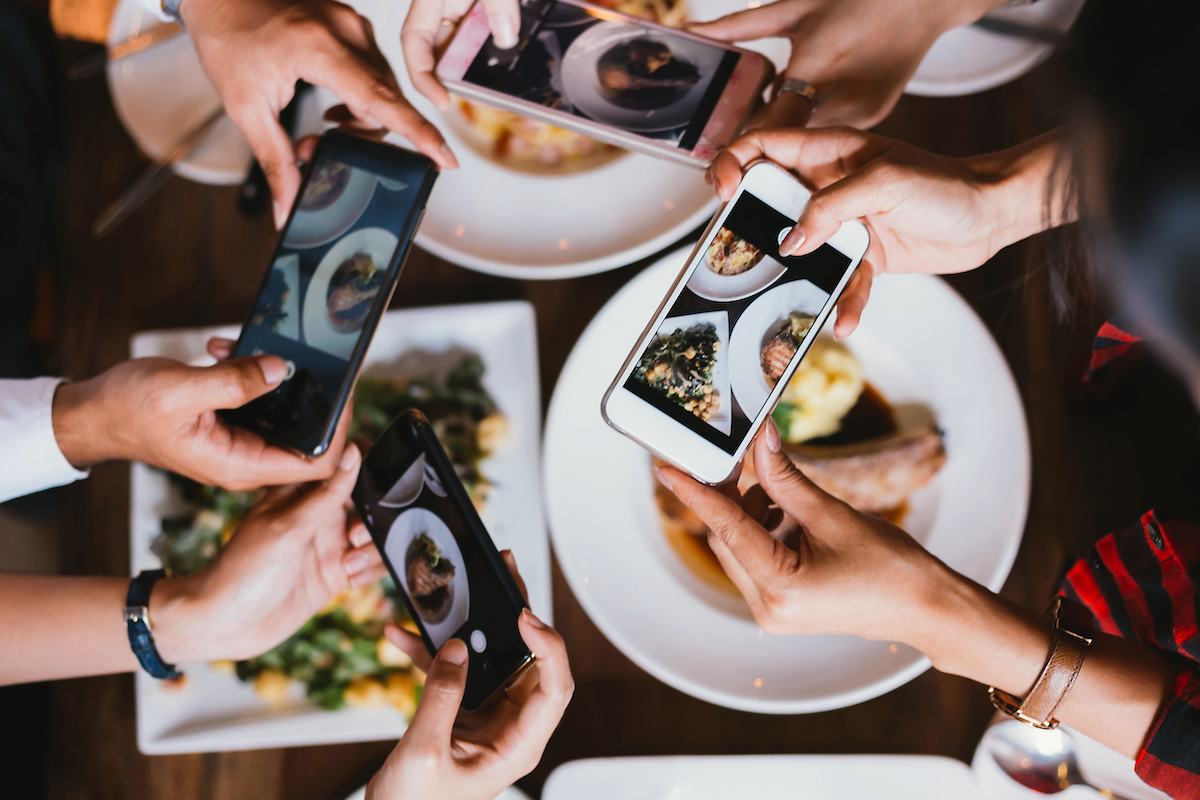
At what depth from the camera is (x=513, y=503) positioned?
90cm

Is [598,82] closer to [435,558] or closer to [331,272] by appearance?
[331,272]

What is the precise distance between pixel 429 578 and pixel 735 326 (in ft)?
1.49

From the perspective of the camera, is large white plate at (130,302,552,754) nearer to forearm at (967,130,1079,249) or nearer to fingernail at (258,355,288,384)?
fingernail at (258,355,288,384)

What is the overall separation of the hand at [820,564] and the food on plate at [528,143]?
0.58 m

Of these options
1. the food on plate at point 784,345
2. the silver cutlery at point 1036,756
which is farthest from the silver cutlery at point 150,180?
the silver cutlery at point 1036,756

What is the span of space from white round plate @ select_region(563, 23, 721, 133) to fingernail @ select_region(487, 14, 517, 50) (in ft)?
0.23

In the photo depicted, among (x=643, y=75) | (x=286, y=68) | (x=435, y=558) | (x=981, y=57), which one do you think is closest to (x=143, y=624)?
(x=435, y=558)

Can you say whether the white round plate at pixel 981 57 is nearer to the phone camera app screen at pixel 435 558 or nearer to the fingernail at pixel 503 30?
the fingernail at pixel 503 30

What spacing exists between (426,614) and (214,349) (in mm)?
442

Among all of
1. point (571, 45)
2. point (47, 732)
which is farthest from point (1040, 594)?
point (47, 732)

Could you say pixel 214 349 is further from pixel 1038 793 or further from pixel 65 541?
pixel 1038 793

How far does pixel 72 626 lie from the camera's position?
0.80 meters

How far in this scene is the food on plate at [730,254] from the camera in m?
0.71

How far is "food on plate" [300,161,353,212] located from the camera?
2.73 feet
